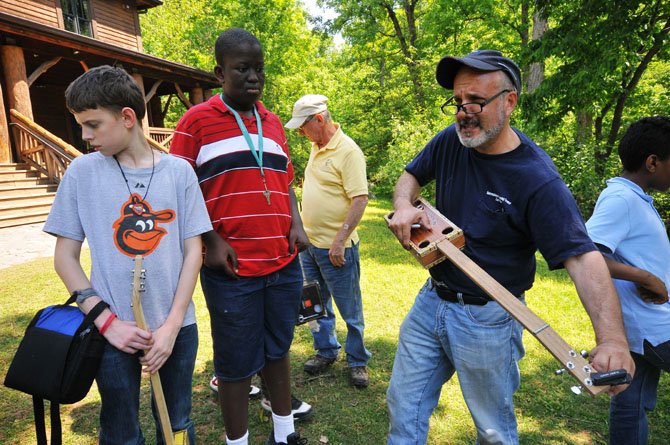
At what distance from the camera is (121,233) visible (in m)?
1.77

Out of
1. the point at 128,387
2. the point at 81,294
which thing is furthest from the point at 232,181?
the point at 128,387

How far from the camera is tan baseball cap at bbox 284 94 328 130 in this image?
127 inches

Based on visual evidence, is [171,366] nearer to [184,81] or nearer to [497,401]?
[497,401]

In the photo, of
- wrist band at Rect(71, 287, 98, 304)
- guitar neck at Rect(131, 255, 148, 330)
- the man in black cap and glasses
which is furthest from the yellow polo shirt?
wrist band at Rect(71, 287, 98, 304)

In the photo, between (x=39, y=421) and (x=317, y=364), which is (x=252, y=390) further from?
(x=39, y=421)

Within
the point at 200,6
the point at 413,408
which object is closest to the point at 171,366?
the point at 413,408

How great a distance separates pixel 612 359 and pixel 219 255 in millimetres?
1710

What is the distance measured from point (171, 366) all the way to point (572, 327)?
14.3 ft

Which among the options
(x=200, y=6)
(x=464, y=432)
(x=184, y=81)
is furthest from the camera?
(x=200, y=6)

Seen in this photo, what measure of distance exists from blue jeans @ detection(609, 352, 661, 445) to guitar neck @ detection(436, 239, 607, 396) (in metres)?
1.14

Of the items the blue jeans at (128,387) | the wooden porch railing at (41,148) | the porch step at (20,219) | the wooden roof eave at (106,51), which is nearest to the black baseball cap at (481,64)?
the blue jeans at (128,387)

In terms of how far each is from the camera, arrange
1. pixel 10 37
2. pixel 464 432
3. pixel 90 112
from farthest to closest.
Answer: pixel 10 37 < pixel 464 432 < pixel 90 112

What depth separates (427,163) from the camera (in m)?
2.21

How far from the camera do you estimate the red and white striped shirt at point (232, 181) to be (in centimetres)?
213
